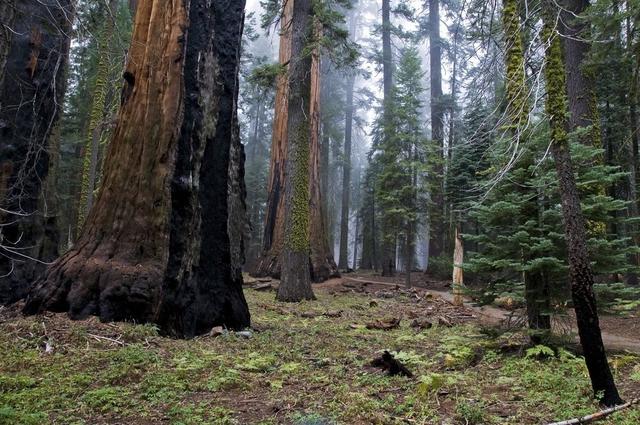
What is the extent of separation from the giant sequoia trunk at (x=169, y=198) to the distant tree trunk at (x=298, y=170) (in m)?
4.51

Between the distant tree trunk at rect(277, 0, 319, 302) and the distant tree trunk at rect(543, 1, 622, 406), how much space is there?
27.5ft

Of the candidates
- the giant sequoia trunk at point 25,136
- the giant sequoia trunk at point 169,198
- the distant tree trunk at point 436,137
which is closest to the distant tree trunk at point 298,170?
the giant sequoia trunk at point 169,198

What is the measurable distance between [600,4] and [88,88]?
16.4 m

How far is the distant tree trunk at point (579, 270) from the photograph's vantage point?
3523mm

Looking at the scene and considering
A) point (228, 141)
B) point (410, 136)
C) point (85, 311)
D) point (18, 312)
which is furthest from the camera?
point (410, 136)

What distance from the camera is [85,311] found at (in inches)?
210

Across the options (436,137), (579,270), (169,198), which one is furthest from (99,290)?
(436,137)

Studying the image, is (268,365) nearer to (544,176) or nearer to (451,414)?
(451,414)

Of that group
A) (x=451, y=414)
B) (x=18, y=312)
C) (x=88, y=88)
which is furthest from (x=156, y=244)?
(x=88, y=88)

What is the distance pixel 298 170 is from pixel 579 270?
29.1ft

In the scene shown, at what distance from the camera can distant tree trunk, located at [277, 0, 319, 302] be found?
11703 millimetres

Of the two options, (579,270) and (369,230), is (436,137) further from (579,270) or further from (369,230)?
(579,270)

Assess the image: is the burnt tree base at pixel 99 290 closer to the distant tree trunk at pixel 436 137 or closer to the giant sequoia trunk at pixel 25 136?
the giant sequoia trunk at pixel 25 136

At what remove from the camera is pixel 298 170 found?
11.9m
